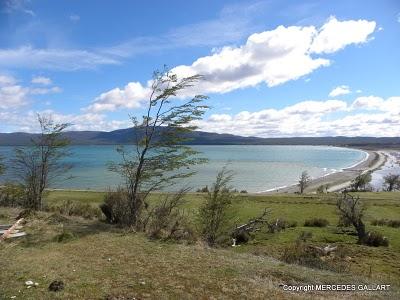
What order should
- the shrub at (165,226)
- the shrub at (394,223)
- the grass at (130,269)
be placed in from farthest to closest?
the shrub at (394,223), the shrub at (165,226), the grass at (130,269)

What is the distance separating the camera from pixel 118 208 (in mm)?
20562

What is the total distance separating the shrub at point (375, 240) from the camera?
91.1 feet

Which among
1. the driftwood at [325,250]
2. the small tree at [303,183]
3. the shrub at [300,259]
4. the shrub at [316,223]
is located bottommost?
the small tree at [303,183]

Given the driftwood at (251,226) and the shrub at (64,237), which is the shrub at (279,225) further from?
the shrub at (64,237)

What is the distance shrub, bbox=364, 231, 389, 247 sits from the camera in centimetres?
2778

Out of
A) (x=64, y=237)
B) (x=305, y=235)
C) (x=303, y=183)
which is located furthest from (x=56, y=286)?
(x=303, y=183)

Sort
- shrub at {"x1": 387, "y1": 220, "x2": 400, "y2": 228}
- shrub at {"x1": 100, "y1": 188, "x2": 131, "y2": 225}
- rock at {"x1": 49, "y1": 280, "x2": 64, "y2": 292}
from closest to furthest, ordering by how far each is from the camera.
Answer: rock at {"x1": 49, "y1": 280, "x2": 64, "y2": 292}
shrub at {"x1": 100, "y1": 188, "x2": 131, "y2": 225}
shrub at {"x1": 387, "y1": 220, "x2": 400, "y2": 228}

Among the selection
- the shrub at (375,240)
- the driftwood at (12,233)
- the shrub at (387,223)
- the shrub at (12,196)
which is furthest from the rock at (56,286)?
the shrub at (387,223)

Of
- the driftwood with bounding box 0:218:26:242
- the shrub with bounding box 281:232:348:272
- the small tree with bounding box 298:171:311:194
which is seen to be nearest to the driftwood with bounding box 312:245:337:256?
the shrub with bounding box 281:232:348:272

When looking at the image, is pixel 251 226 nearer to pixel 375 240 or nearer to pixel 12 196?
pixel 375 240

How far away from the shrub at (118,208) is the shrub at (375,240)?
1683 centimetres

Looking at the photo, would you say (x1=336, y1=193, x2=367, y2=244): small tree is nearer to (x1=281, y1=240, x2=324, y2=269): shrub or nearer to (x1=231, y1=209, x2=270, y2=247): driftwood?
(x1=231, y1=209, x2=270, y2=247): driftwood

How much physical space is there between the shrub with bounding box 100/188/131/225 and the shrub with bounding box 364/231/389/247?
16.8 metres

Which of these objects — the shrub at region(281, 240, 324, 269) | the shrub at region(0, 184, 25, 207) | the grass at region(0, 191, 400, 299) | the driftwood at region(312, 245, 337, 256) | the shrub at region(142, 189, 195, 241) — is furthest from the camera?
the shrub at region(0, 184, 25, 207)
